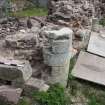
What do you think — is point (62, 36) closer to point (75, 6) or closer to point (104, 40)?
point (104, 40)

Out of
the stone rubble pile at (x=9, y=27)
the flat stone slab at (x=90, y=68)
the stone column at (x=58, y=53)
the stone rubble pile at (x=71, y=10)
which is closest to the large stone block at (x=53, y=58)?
the stone column at (x=58, y=53)

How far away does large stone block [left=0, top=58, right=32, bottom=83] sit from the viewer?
218 inches

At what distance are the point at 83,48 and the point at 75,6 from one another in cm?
143

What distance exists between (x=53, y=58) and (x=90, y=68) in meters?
1.03

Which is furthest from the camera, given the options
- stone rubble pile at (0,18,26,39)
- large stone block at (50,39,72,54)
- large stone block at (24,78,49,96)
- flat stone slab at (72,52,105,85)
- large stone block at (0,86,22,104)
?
stone rubble pile at (0,18,26,39)

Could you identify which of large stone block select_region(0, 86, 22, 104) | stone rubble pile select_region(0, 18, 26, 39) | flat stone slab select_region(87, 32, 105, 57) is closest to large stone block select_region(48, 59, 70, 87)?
large stone block select_region(0, 86, 22, 104)

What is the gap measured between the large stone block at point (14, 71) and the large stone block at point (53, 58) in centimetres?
34

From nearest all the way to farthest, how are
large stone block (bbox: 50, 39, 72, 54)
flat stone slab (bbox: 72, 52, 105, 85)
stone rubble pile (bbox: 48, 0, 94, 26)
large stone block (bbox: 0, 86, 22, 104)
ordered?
large stone block (bbox: 0, 86, 22, 104), large stone block (bbox: 50, 39, 72, 54), flat stone slab (bbox: 72, 52, 105, 85), stone rubble pile (bbox: 48, 0, 94, 26)

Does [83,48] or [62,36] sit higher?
[62,36]

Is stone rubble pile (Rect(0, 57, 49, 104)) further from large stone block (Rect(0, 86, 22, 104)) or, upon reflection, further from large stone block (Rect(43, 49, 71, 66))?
large stone block (Rect(43, 49, 71, 66))

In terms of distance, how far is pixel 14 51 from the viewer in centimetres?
620

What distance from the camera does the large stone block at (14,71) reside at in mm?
5535

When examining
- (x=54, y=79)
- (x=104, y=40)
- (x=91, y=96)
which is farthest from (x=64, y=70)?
(x=104, y=40)

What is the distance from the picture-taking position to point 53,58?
5816 millimetres
